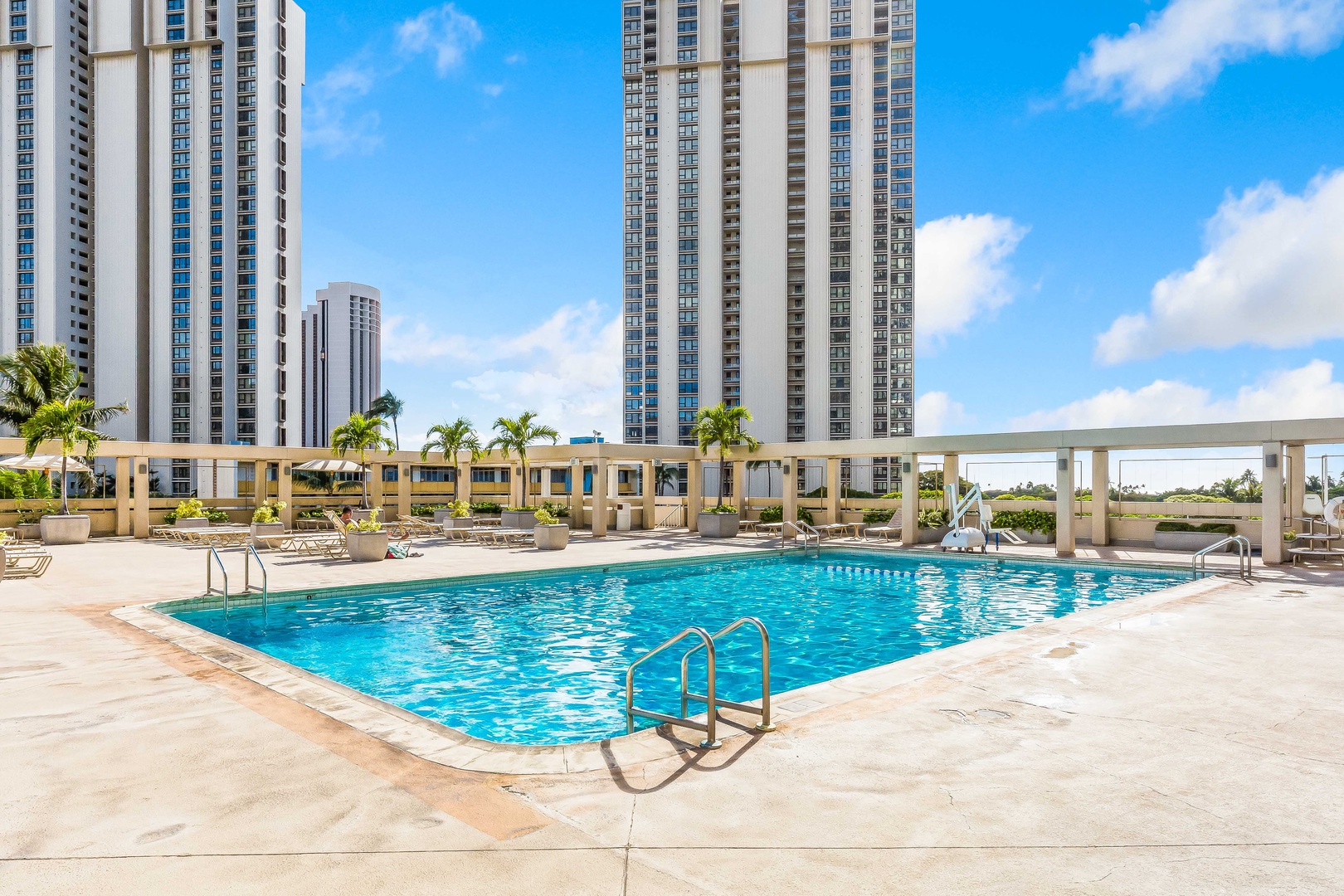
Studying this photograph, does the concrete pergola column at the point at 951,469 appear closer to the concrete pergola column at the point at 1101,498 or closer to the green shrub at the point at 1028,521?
the green shrub at the point at 1028,521

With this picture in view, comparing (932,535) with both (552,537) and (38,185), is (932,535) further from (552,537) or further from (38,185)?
(38,185)

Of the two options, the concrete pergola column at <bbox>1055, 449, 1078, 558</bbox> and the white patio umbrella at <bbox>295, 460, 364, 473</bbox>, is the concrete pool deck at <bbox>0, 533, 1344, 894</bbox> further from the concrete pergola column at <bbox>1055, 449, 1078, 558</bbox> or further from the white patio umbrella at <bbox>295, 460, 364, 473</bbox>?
the white patio umbrella at <bbox>295, 460, 364, 473</bbox>

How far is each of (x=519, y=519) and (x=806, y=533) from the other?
10012 millimetres

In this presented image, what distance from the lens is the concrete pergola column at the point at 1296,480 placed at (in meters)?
19.0

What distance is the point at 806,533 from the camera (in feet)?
68.6

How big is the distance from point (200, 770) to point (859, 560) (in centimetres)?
1693

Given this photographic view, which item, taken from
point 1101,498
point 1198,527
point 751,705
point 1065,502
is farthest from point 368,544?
point 1198,527

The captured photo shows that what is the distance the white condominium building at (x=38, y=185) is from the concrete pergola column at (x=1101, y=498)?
77788 millimetres

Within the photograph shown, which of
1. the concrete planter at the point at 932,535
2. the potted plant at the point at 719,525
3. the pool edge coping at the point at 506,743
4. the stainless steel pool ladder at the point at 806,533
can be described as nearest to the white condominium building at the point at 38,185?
the potted plant at the point at 719,525

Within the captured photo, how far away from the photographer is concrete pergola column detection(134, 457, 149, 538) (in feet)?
78.0

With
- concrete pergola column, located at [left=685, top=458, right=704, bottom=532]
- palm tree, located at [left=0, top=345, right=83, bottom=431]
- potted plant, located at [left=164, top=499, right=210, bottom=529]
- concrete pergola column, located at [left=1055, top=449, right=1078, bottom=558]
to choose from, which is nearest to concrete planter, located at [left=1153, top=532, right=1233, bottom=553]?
concrete pergola column, located at [left=1055, top=449, right=1078, bottom=558]

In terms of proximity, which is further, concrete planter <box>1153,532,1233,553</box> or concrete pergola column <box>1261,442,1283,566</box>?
concrete planter <box>1153,532,1233,553</box>

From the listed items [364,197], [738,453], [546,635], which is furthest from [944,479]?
[364,197]

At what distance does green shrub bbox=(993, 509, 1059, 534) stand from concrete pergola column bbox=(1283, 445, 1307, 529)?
5.33m
